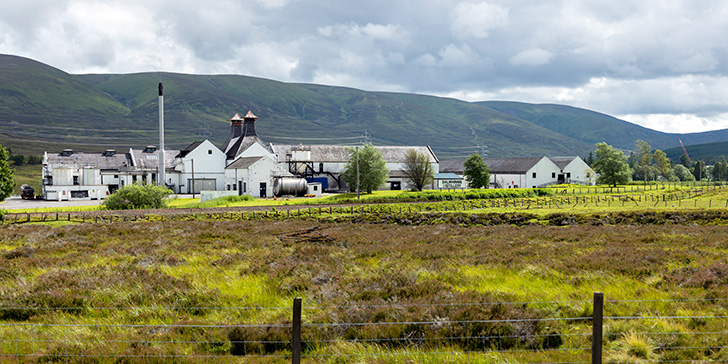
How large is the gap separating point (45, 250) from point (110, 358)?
14.6 meters

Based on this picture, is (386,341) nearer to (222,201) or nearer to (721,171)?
(222,201)

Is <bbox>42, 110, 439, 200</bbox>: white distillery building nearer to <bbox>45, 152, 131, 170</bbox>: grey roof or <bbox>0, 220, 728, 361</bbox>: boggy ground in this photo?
<bbox>45, 152, 131, 170</bbox>: grey roof

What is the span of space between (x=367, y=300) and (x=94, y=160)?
104 meters

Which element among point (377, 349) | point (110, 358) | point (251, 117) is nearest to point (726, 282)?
point (377, 349)

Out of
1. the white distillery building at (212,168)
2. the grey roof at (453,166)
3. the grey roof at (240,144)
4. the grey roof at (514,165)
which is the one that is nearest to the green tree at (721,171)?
the grey roof at (453,166)

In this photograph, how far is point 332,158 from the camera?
102m

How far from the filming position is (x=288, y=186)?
75.8m

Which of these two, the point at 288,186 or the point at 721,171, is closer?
the point at 288,186

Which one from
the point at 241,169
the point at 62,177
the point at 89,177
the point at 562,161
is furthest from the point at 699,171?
the point at 62,177

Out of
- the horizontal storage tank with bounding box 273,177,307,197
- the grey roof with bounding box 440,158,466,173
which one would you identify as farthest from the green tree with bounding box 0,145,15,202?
the grey roof with bounding box 440,158,466,173

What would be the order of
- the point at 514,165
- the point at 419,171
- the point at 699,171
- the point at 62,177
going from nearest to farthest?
the point at 419,171
the point at 62,177
the point at 514,165
the point at 699,171

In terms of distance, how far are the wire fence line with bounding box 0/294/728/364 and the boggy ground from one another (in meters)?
0.05

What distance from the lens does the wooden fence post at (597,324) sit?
6.64 meters

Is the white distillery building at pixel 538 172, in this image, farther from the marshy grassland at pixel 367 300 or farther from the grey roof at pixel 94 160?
the marshy grassland at pixel 367 300
